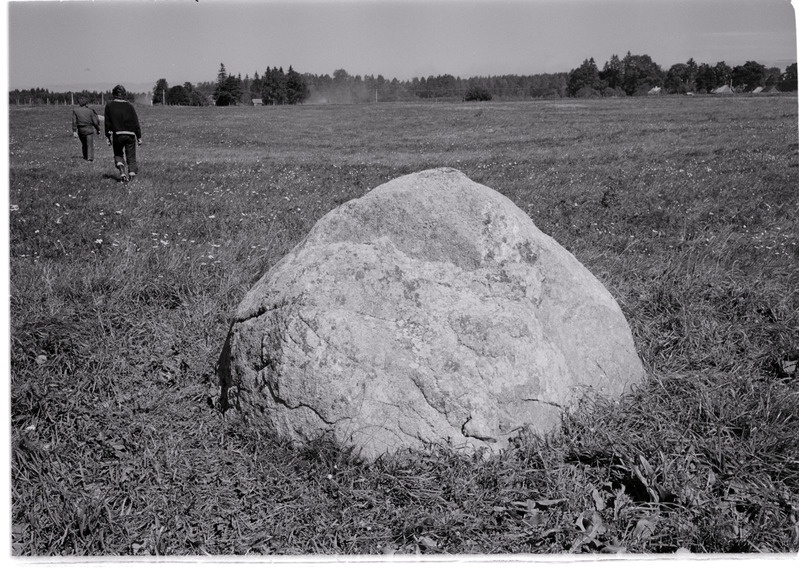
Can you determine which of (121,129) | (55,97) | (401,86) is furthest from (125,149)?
(401,86)

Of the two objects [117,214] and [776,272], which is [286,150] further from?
[776,272]

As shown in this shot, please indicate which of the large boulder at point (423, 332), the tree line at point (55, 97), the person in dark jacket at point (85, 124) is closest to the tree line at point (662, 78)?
the large boulder at point (423, 332)

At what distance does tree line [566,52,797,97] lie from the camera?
741 centimetres

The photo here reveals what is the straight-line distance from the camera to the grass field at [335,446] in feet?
10.2

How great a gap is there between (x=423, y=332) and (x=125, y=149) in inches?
357

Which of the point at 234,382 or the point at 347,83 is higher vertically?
the point at 347,83

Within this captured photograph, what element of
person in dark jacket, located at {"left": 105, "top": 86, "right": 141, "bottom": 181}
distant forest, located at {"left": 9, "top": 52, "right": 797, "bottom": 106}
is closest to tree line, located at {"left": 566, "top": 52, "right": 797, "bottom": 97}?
distant forest, located at {"left": 9, "top": 52, "right": 797, "bottom": 106}

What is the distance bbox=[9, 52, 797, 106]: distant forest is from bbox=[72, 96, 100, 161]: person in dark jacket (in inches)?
8.8

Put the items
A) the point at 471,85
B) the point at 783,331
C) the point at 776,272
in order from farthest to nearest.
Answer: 1. the point at 471,85
2. the point at 776,272
3. the point at 783,331

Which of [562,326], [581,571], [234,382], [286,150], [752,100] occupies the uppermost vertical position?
[752,100]

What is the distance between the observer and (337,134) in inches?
669

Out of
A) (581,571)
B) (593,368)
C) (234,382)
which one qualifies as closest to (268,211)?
(234,382)

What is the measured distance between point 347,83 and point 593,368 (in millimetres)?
6829

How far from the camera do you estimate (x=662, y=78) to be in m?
10.4
